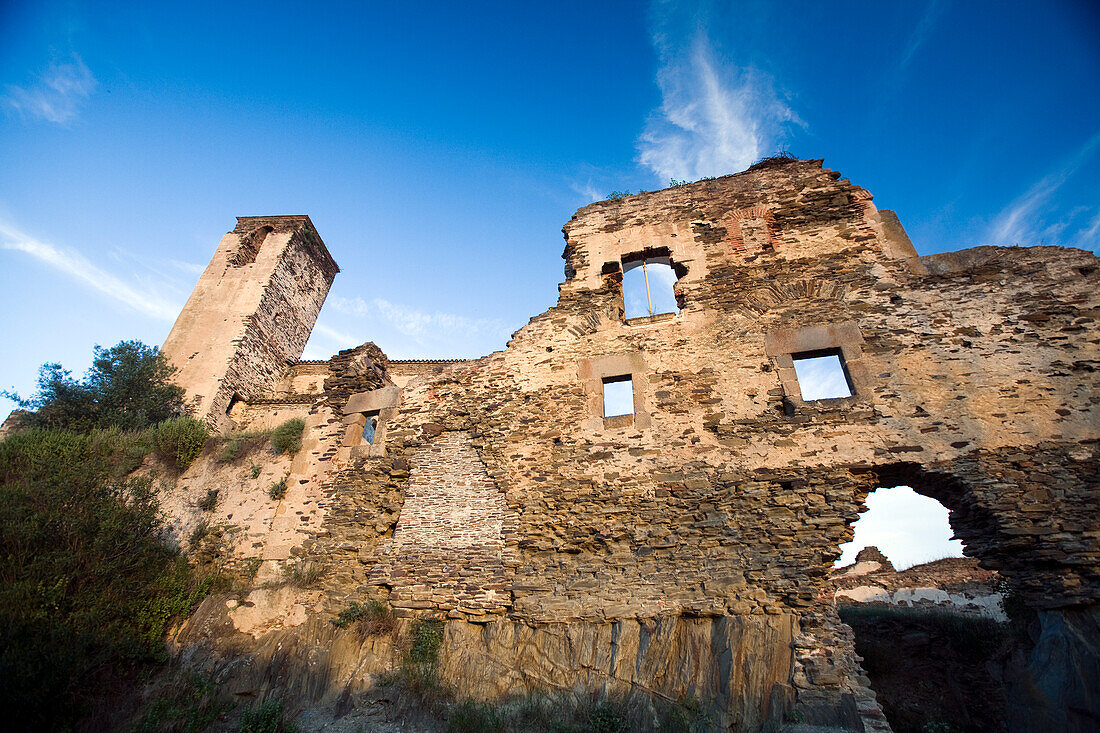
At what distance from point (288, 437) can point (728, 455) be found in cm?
782

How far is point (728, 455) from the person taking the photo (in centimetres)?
704

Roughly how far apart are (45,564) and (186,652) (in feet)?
6.90

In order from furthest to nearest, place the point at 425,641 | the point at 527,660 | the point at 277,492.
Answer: the point at 277,492 → the point at 425,641 → the point at 527,660

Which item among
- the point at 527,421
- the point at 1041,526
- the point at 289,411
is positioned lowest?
the point at 1041,526

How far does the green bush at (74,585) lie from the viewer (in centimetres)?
541

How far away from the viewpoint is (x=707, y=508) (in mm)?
6691

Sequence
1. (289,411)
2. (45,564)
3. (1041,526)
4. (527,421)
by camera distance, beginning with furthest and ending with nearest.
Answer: (289,411), (527,421), (45,564), (1041,526)

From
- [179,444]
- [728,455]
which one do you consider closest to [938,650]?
[728,455]

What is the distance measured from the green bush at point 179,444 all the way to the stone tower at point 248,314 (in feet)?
16.8

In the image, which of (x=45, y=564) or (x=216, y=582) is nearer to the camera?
(x=45, y=564)

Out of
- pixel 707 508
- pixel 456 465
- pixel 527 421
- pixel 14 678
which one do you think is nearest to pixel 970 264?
pixel 707 508

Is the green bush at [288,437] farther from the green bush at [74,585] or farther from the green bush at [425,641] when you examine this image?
the green bush at [425,641]

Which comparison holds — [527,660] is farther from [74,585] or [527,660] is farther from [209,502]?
[209,502]

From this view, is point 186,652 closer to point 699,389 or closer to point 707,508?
point 707,508
